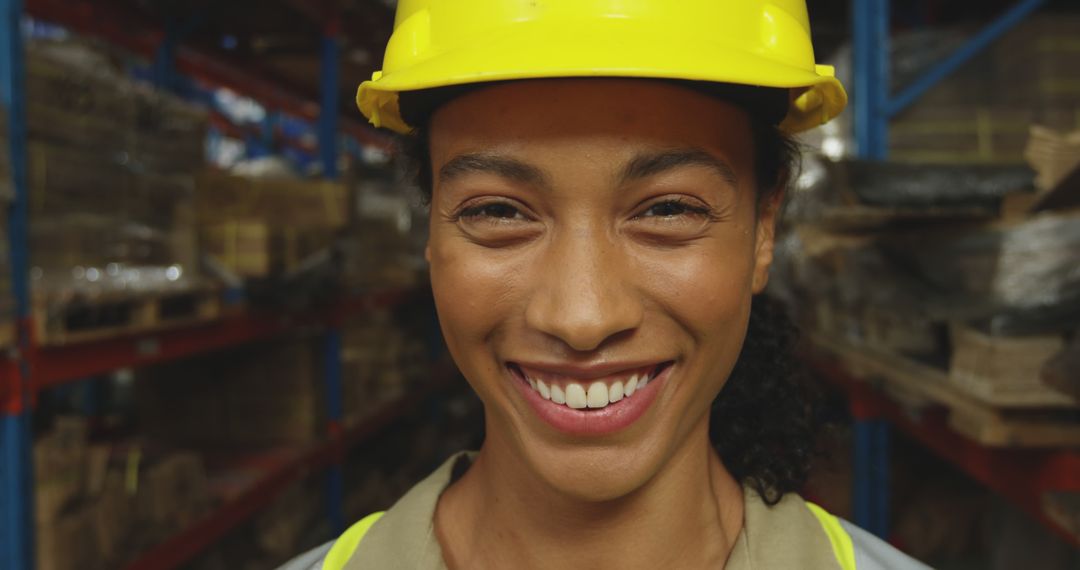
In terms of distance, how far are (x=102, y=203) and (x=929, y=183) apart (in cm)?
273

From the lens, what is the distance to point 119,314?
107 inches

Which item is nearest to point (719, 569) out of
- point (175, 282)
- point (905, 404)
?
point (905, 404)

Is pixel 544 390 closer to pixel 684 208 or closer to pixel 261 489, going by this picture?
pixel 684 208

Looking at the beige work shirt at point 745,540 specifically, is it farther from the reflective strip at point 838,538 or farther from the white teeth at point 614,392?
the white teeth at point 614,392

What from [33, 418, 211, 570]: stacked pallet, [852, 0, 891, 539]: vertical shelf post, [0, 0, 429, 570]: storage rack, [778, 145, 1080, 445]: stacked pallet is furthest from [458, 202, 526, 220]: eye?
[852, 0, 891, 539]: vertical shelf post

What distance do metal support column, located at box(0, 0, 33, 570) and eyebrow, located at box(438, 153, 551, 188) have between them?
1.63 m

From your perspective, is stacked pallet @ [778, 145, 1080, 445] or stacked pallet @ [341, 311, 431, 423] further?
stacked pallet @ [341, 311, 431, 423]

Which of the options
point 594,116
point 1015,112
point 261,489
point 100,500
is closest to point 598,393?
point 594,116

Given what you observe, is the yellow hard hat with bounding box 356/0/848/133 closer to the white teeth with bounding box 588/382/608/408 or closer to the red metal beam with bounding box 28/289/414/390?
the white teeth with bounding box 588/382/608/408

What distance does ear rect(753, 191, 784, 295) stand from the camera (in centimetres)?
124

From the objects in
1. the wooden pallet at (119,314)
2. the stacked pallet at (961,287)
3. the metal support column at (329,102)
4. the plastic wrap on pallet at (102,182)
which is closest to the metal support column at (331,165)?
the metal support column at (329,102)

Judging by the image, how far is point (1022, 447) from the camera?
201cm

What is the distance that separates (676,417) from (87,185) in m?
2.42

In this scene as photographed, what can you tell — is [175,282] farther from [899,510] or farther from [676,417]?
[899,510]
